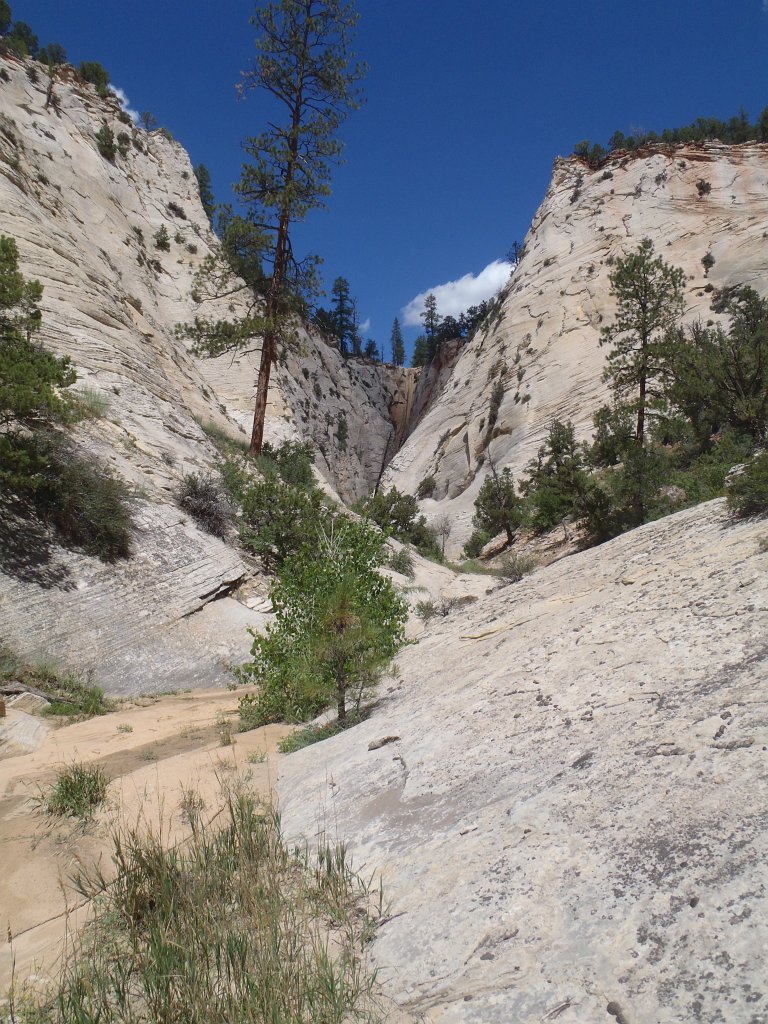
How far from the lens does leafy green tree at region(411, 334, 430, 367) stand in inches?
2642

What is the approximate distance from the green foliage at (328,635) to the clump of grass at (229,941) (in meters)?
2.55

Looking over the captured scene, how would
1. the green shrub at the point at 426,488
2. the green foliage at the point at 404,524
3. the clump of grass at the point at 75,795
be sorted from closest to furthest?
the clump of grass at the point at 75,795
the green foliage at the point at 404,524
the green shrub at the point at 426,488

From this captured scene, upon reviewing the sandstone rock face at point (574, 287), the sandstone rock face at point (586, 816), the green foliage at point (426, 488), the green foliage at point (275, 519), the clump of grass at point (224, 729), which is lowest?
the clump of grass at point (224, 729)

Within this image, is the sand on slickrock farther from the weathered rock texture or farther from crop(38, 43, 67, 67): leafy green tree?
crop(38, 43, 67, 67): leafy green tree

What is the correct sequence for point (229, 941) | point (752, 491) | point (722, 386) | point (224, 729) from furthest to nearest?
point (722, 386)
point (224, 729)
point (752, 491)
point (229, 941)

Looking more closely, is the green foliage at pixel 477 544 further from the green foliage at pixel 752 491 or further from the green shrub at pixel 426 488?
the green foliage at pixel 752 491

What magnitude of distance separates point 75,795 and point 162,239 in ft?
100

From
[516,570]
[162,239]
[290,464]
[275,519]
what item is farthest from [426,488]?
[275,519]

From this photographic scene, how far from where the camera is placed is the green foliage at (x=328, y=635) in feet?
18.1

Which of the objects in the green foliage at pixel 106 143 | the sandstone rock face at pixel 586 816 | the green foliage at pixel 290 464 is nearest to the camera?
the sandstone rock face at pixel 586 816

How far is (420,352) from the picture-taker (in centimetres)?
6888

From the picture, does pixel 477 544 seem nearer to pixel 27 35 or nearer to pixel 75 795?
pixel 75 795

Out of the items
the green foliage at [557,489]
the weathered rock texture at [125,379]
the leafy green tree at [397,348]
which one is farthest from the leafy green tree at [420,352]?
the green foliage at [557,489]

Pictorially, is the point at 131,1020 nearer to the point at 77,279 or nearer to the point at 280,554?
the point at 280,554
